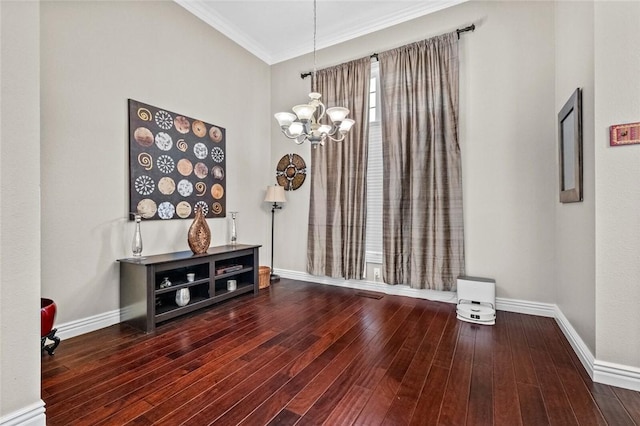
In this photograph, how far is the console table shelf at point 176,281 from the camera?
102 inches

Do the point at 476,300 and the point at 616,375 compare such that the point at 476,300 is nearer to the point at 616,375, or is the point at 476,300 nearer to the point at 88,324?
the point at 616,375

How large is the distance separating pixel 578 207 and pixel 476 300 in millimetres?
1301

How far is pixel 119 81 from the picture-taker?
2779 millimetres

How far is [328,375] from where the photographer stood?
6.24 feet

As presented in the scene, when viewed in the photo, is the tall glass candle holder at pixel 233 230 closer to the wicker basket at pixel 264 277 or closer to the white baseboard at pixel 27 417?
the wicker basket at pixel 264 277

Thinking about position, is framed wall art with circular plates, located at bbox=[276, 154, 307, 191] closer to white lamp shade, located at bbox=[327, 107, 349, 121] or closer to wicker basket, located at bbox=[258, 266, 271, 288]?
wicker basket, located at bbox=[258, 266, 271, 288]

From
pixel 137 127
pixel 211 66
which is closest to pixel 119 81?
pixel 137 127

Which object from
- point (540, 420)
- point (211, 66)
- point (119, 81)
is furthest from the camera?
point (211, 66)

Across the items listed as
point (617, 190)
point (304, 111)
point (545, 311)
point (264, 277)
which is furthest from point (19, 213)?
point (545, 311)

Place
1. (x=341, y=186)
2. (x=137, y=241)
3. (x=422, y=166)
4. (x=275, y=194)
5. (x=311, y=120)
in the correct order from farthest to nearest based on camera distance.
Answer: (x=275, y=194) < (x=341, y=186) < (x=422, y=166) < (x=137, y=241) < (x=311, y=120)

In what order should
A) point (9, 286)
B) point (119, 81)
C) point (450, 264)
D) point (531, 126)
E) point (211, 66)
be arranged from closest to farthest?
1. point (9, 286)
2. point (119, 81)
3. point (531, 126)
4. point (450, 264)
5. point (211, 66)

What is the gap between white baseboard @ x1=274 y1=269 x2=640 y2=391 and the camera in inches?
69.1

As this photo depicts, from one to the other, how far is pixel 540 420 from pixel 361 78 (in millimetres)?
3785

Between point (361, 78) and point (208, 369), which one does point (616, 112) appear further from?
point (208, 369)
